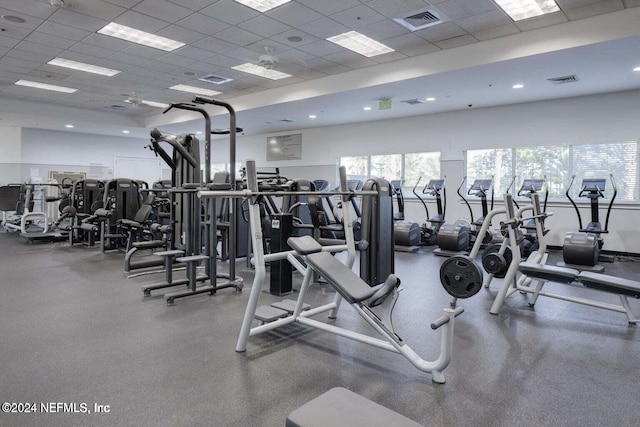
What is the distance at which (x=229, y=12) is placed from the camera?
5148 mm

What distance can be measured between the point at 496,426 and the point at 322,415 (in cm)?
113

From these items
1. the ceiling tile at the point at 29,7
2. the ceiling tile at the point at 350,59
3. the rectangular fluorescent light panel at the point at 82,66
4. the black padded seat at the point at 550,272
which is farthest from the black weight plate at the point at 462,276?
the rectangular fluorescent light panel at the point at 82,66

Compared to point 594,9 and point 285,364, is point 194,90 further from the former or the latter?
point 285,364

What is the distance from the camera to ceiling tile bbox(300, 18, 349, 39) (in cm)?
541

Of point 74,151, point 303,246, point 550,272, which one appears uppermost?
point 74,151

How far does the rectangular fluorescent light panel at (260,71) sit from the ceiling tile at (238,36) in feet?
3.57

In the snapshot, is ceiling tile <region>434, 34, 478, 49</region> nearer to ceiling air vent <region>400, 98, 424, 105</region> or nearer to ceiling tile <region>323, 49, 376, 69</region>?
ceiling tile <region>323, 49, 376, 69</region>

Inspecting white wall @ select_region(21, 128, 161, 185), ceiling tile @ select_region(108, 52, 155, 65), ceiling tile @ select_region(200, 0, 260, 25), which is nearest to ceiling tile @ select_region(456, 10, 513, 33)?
ceiling tile @ select_region(200, 0, 260, 25)

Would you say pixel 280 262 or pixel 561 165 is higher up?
pixel 561 165

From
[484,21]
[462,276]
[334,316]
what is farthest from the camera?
[484,21]

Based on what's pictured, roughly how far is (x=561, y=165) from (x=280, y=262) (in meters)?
6.71

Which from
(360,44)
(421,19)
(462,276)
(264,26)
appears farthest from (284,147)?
(462,276)

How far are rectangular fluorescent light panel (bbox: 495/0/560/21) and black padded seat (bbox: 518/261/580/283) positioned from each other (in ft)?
10.5

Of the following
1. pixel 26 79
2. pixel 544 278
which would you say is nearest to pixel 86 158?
pixel 26 79
